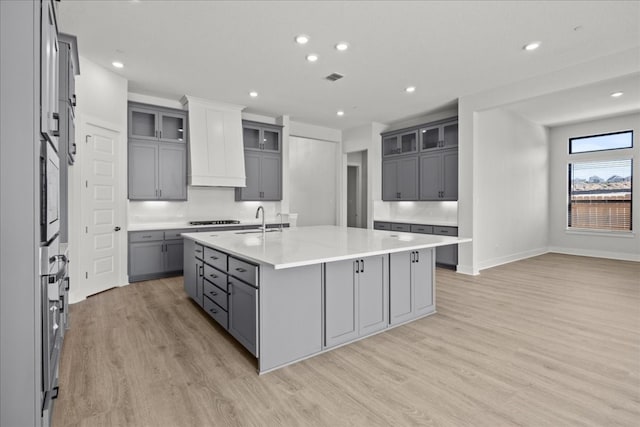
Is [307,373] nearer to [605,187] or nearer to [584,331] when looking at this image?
[584,331]

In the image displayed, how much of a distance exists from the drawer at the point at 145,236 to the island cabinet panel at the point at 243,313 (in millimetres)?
2919

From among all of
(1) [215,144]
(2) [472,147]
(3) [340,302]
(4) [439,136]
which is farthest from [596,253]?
(1) [215,144]

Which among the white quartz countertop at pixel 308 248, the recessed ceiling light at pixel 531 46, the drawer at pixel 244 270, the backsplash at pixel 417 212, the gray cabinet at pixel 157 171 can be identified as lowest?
the drawer at pixel 244 270

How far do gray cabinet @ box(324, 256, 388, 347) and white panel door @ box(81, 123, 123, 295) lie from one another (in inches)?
135

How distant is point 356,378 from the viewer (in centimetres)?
224

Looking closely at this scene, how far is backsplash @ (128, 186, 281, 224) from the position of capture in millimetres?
5461

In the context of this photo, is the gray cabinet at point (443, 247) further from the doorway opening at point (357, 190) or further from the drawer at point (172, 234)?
the drawer at point (172, 234)

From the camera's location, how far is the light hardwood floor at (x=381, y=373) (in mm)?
1855

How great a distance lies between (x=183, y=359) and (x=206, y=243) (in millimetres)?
1052

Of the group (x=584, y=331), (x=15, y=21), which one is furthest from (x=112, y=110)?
(x=584, y=331)

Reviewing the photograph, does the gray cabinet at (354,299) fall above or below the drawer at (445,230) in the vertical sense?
below

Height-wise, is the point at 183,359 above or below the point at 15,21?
below

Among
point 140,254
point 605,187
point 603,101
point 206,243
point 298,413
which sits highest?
point 603,101

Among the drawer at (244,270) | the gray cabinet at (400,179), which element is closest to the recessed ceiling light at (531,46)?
the gray cabinet at (400,179)
